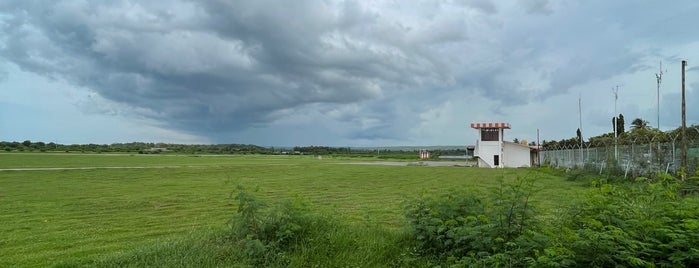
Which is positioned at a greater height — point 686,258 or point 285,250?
point 686,258

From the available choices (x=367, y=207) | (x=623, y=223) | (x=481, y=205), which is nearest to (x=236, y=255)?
(x=481, y=205)

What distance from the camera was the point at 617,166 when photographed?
23469 mm

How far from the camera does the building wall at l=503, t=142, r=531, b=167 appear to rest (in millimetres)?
54656

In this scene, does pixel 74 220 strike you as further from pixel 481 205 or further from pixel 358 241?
pixel 481 205

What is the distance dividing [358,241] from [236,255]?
1.78 m

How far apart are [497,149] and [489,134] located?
2.15 meters

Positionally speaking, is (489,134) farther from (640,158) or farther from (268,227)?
(268,227)

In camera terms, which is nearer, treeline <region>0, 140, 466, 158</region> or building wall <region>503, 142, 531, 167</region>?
building wall <region>503, 142, 531, 167</region>

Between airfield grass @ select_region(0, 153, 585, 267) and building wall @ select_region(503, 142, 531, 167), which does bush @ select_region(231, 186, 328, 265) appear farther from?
building wall @ select_region(503, 142, 531, 167)

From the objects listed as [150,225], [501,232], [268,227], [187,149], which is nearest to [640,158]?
[501,232]

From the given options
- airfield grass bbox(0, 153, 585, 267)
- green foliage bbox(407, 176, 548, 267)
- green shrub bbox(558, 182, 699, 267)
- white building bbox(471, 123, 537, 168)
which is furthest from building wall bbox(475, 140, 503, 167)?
green shrub bbox(558, 182, 699, 267)

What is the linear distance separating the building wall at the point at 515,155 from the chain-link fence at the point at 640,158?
2301 centimetres

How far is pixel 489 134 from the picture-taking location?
55.5 meters

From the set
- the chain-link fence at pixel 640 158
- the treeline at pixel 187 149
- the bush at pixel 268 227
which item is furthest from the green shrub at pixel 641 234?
the treeline at pixel 187 149
